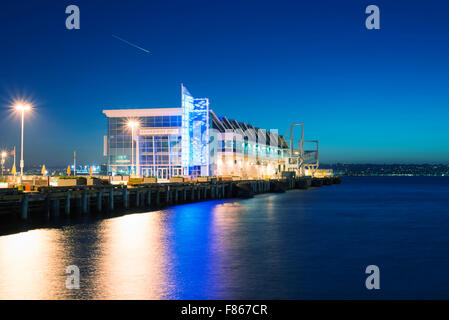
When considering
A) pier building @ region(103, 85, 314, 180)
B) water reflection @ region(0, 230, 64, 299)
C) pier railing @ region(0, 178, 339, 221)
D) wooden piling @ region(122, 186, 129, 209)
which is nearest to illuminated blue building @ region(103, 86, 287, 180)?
pier building @ region(103, 85, 314, 180)

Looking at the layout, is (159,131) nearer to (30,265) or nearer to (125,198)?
(125,198)

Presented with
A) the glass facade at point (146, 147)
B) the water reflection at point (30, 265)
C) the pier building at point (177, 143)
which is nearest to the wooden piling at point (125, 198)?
the water reflection at point (30, 265)

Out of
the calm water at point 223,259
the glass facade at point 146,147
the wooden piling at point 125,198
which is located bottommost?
the calm water at point 223,259

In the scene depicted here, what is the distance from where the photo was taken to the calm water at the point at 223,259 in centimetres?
1816

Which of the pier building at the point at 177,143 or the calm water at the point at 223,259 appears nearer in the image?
the calm water at the point at 223,259

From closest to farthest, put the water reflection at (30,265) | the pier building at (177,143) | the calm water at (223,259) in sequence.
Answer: the water reflection at (30,265) → the calm water at (223,259) → the pier building at (177,143)

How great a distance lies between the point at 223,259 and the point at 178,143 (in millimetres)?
71065

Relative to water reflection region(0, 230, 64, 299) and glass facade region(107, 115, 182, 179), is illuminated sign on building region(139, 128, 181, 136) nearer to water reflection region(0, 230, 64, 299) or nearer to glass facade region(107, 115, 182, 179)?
glass facade region(107, 115, 182, 179)

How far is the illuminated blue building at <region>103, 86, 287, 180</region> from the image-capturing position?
279 feet

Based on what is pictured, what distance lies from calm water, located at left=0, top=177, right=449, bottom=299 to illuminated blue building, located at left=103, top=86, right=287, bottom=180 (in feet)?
130

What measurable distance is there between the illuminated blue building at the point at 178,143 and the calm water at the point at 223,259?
39627mm

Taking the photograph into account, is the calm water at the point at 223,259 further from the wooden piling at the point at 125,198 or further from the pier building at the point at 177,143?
the pier building at the point at 177,143
